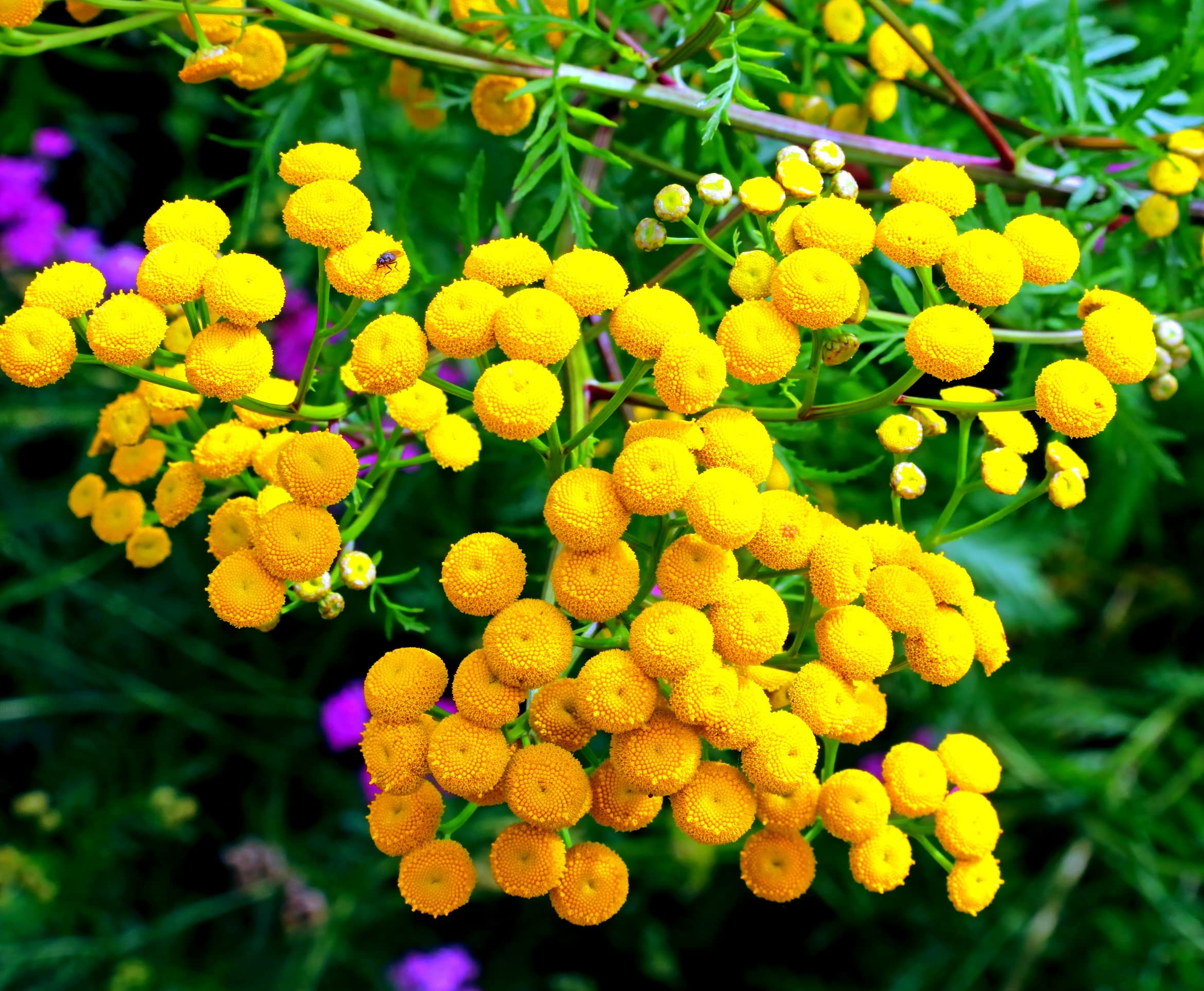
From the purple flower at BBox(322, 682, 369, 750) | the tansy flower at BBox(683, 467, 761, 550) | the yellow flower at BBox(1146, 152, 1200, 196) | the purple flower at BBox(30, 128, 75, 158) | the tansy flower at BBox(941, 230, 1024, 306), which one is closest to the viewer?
the tansy flower at BBox(683, 467, 761, 550)

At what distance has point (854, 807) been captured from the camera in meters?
1.01

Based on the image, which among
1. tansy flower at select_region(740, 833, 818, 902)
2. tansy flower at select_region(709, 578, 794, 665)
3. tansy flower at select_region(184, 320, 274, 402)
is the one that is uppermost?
tansy flower at select_region(709, 578, 794, 665)

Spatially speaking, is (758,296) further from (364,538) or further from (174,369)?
(364,538)

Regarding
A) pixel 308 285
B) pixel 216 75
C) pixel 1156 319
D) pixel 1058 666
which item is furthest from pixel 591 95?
pixel 1058 666

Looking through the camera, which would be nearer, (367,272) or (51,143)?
(367,272)

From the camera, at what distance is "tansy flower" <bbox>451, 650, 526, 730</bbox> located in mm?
934

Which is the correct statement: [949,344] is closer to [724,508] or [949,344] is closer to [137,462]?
[724,508]

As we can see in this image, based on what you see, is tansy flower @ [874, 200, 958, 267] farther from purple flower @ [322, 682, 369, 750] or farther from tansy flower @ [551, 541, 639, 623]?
purple flower @ [322, 682, 369, 750]

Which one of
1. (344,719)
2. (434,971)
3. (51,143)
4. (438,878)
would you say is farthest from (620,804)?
(51,143)

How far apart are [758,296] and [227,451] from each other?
1.82 ft

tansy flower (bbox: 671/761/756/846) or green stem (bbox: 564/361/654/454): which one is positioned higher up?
green stem (bbox: 564/361/654/454)

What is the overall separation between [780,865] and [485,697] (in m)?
0.34

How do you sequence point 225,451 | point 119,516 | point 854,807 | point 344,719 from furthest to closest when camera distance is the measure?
1. point 344,719
2. point 119,516
3. point 225,451
4. point 854,807

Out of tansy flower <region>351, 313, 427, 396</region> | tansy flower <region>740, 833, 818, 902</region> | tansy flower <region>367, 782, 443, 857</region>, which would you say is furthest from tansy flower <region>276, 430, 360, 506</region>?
tansy flower <region>740, 833, 818, 902</region>
